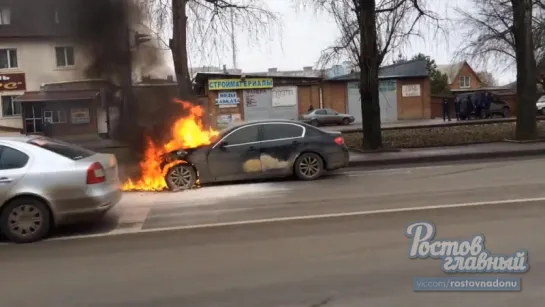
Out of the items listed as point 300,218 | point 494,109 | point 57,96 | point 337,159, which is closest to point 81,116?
point 57,96

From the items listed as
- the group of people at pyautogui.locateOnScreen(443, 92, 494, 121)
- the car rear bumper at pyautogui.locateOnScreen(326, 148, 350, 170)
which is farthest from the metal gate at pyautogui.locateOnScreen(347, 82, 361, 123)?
the car rear bumper at pyautogui.locateOnScreen(326, 148, 350, 170)

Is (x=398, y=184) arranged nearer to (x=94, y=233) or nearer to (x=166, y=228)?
(x=166, y=228)

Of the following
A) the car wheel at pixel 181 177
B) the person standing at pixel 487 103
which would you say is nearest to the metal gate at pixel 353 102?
the person standing at pixel 487 103

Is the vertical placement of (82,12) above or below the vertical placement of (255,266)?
above

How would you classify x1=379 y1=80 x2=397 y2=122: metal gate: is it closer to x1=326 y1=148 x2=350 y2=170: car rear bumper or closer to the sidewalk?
the sidewalk

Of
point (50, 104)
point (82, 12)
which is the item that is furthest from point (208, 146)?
point (50, 104)

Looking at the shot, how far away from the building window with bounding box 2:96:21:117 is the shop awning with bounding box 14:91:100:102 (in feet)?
6.57

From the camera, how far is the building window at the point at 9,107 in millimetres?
36469

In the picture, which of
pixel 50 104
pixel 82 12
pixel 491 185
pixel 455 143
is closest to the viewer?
pixel 491 185

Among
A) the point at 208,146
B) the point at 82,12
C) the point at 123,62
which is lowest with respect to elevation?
the point at 208,146

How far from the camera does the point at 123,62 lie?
42.6ft

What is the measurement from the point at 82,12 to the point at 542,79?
1623 inches

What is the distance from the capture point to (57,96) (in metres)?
25.9

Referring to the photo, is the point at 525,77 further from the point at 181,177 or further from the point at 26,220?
the point at 26,220
